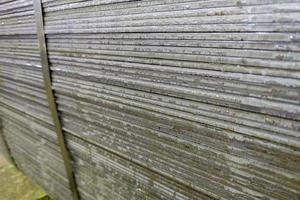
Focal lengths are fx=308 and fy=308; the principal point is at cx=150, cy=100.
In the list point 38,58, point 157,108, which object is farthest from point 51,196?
point 157,108

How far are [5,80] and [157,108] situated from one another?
78.9 inches

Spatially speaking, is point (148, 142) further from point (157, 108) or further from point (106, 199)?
point (106, 199)

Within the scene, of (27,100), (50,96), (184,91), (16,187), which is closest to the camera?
(184,91)

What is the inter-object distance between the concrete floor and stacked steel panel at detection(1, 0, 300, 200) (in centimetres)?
137

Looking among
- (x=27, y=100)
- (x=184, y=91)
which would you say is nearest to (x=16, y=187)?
(x=27, y=100)

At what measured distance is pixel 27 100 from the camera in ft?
8.52

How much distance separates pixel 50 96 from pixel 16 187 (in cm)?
159

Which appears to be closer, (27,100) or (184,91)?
(184,91)

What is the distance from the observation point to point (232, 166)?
1.23 meters

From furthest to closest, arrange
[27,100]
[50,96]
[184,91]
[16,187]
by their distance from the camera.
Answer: [16,187]
[27,100]
[50,96]
[184,91]

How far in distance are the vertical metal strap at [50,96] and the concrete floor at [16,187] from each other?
0.80 m

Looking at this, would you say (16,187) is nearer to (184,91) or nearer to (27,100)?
(27,100)

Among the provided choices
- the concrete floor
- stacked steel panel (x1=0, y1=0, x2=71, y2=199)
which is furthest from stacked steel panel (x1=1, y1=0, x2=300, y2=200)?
the concrete floor

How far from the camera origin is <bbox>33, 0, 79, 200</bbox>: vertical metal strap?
2000mm
